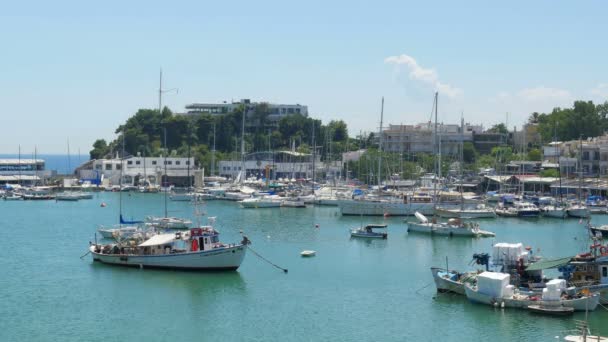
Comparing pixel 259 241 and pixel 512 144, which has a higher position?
pixel 512 144

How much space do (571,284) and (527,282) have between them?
1.94 metres

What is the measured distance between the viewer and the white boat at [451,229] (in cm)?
6206

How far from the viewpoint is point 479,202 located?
83.8 meters

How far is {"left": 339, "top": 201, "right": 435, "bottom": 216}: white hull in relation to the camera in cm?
7870

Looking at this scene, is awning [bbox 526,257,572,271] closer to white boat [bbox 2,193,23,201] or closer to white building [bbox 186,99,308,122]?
white boat [bbox 2,193,23,201]

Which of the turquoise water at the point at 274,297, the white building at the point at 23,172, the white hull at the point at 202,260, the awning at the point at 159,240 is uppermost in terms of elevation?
the white building at the point at 23,172

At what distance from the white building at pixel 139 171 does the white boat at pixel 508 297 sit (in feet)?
279

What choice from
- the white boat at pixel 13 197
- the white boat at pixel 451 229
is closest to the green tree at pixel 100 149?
the white boat at pixel 13 197

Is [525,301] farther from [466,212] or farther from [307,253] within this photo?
[466,212]

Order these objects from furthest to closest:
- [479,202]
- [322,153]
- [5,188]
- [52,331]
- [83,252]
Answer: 1. [322,153]
2. [5,188]
3. [479,202]
4. [83,252]
5. [52,331]

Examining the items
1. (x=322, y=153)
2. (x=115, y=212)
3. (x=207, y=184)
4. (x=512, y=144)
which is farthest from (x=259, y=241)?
Answer: (x=512, y=144)

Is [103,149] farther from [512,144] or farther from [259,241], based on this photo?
[259,241]

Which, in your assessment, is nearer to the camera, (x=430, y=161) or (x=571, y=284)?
(x=571, y=284)

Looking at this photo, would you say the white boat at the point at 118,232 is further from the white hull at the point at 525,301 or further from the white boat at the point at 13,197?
the white boat at the point at 13,197
